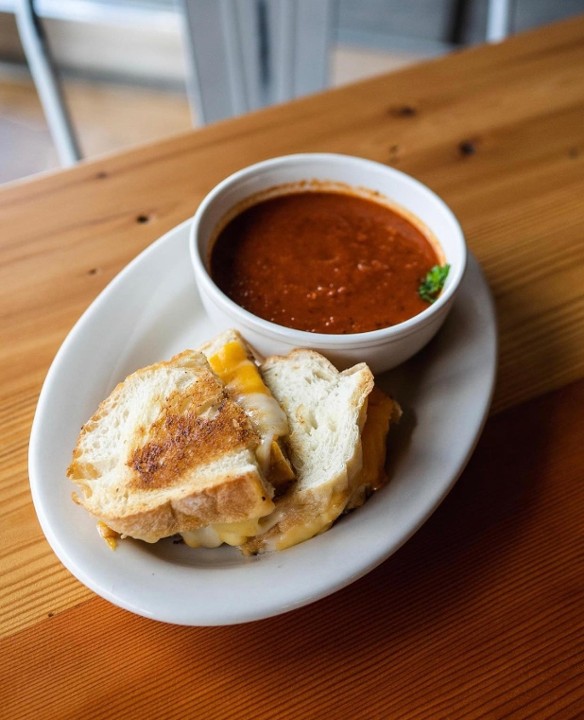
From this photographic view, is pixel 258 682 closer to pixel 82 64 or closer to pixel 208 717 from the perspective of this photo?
pixel 208 717

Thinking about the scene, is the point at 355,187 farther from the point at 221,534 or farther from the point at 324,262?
the point at 221,534

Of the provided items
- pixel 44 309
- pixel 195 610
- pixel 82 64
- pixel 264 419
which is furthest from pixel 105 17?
pixel 195 610

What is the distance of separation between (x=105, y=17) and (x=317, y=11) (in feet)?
4.27

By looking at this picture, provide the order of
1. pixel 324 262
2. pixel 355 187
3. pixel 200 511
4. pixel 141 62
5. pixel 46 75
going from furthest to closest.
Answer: pixel 141 62
pixel 46 75
pixel 355 187
pixel 324 262
pixel 200 511

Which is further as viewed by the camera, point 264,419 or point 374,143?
point 374,143

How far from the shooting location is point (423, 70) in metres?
2.77

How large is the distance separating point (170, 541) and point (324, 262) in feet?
2.60

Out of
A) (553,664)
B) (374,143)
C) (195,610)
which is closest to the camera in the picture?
(195,610)

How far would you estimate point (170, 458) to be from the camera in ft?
4.50

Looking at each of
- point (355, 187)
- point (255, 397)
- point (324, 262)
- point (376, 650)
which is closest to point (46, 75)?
point (355, 187)

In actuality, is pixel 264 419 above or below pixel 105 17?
above

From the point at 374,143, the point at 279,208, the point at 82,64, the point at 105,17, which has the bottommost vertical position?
the point at 82,64

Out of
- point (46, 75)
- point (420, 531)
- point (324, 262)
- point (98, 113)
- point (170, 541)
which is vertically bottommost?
point (98, 113)

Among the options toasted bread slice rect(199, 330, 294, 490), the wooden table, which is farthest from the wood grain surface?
toasted bread slice rect(199, 330, 294, 490)
